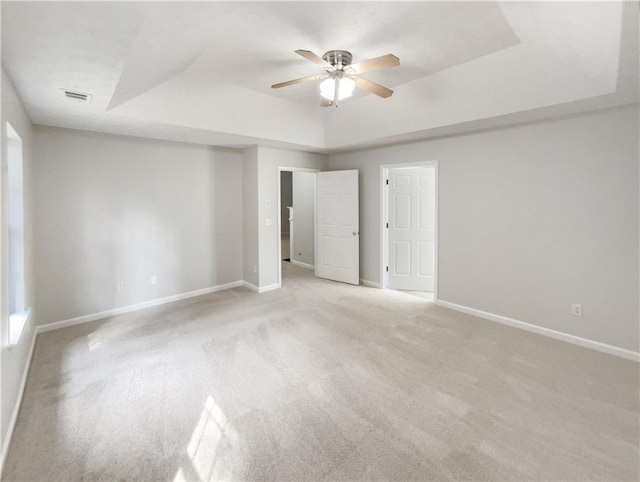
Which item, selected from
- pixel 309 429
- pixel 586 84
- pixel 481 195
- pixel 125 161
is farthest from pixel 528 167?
pixel 125 161

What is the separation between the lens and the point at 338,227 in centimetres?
563

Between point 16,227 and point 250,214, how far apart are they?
9.47ft

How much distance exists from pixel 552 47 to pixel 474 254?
2.37 metres

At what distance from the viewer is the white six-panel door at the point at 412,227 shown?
5012 mm

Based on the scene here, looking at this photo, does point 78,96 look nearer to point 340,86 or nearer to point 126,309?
point 340,86

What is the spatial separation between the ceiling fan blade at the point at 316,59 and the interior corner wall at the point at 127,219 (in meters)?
2.93

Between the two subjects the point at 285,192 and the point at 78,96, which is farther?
the point at 285,192

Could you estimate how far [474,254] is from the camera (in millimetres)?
4055

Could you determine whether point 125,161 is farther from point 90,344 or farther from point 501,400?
point 501,400

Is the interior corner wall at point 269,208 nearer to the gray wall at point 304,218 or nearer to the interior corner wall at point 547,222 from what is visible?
the gray wall at point 304,218

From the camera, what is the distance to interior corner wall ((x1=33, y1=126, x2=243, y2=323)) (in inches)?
142

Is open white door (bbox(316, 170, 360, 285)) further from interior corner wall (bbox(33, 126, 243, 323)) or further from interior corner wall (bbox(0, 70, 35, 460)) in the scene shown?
interior corner wall (bbox(0, 70, 35, 460))

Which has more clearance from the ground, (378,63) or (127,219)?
(378,63)

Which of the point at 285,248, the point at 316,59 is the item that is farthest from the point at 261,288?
the point at 285,248
